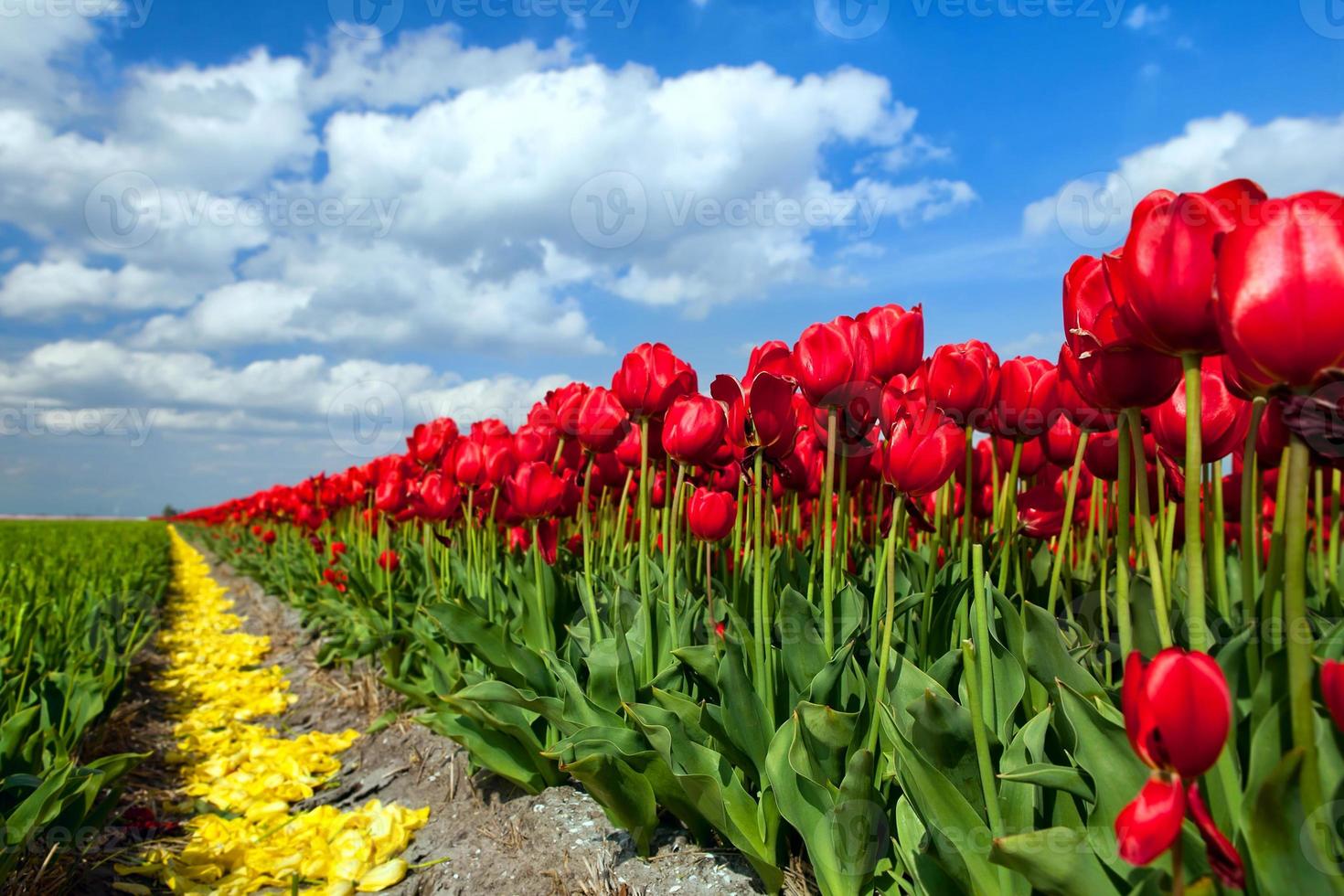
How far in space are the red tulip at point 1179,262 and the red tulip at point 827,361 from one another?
0.77 m

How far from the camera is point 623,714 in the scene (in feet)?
8.01

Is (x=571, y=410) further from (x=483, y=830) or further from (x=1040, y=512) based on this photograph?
(x=1040, y=512)

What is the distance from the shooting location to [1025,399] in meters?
1.90

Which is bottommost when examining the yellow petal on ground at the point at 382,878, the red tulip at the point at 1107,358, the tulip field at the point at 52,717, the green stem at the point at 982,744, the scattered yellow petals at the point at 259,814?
the scattered yellow petals at the point at 259,814

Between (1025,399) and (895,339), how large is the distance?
13.1 inches

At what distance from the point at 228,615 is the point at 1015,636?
9795 millimetres

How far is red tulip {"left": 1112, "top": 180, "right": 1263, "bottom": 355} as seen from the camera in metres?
1.01

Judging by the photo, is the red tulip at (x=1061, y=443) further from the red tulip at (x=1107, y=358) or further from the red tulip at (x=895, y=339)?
the red tulip at (x=1107, y=358)

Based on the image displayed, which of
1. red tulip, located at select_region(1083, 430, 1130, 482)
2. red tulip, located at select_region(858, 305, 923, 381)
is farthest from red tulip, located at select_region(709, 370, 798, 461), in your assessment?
red tulip, located at select_region(1083, 430, 1130, 482)

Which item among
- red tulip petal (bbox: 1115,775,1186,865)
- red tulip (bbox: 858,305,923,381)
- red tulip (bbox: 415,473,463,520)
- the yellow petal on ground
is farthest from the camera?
red tulip (bbox: 415,473,463,520)

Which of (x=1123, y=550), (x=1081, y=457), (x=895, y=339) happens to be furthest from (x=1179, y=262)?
(x=895, y=339)

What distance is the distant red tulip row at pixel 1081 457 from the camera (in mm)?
883

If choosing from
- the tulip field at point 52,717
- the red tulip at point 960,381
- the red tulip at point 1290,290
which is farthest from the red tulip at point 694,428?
the tulip field at point 52,717

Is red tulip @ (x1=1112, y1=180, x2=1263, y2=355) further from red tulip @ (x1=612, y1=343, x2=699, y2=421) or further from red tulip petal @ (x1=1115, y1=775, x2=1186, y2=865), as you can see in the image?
red tulip @ (x1=612, y1=343, x2=699, y2=421)
